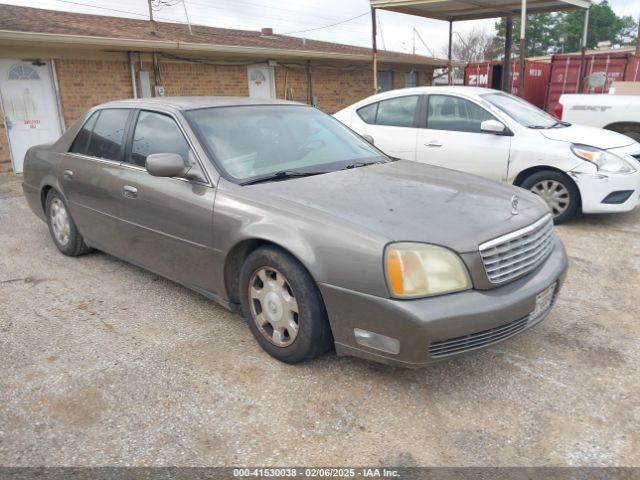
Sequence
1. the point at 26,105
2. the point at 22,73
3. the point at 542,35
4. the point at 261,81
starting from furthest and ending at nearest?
the point at 542,35
the point at 261,81
the point at 26,105
the point at 22,73

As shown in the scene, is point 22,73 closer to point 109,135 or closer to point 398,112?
point 109,135

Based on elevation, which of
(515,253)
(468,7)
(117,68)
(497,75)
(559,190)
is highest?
(468,7)

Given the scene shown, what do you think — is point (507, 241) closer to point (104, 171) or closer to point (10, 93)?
point (104, 171)

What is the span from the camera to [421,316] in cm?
246

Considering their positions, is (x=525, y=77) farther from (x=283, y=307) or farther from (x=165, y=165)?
(x=283, y=307)

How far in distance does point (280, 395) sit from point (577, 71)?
1549 centimetres

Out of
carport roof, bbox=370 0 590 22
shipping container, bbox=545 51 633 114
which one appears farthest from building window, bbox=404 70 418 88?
carport roof, bbox=370 0 590 22

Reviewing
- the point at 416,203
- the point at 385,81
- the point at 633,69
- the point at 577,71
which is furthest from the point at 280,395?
the point at 385,81

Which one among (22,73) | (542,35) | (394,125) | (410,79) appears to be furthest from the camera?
(542,35)

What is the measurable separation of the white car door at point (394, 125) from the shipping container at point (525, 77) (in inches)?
431

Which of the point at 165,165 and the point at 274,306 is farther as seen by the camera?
the point at 165,165

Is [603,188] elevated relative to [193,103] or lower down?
lower down

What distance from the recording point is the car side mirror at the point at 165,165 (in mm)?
3322

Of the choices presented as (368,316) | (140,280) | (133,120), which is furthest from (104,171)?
(368,316)
